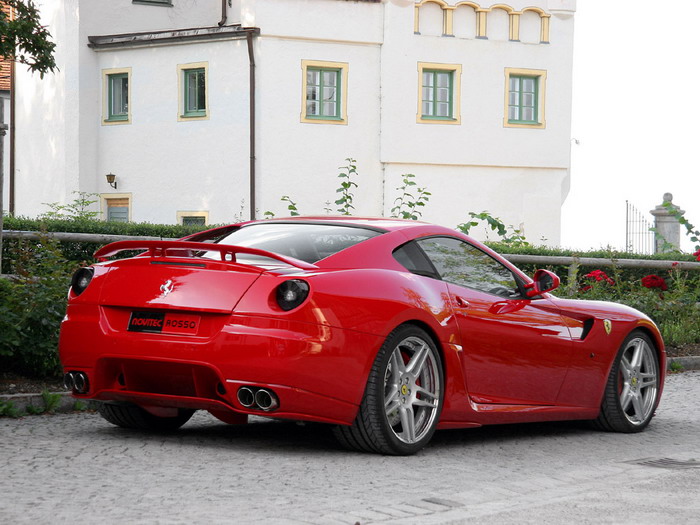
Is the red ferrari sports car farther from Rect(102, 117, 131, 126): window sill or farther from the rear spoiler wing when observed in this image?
Rect(102, 117, 131, 126): window sill

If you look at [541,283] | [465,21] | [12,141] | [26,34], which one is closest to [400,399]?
[541,283]

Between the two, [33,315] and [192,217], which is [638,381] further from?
[192,217]

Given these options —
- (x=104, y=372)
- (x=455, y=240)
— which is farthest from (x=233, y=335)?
(x=455, y=240)

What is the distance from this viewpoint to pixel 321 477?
6.30 meters

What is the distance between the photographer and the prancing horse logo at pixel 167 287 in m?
6.89

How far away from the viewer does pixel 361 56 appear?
3412 cm

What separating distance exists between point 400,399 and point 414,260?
95 cm

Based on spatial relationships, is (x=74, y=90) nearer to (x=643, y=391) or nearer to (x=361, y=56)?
(x=361, y=56)

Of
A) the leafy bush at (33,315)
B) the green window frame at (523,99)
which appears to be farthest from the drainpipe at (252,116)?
the leafy bush at (33,315)

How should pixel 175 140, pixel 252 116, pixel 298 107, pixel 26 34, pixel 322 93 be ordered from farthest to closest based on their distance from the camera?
pixel 175 140, pixel 322 93, pixel 298 107, pixel 252 116, pixel 26 34

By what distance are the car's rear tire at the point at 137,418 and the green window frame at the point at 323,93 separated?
85.9 ft

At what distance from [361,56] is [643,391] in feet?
84.6

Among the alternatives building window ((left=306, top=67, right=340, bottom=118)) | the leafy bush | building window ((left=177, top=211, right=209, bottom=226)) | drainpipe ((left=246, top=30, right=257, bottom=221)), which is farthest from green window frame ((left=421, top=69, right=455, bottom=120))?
the leafy bush

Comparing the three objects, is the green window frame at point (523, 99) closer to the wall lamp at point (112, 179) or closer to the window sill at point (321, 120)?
the window sill at point (321, 120)
